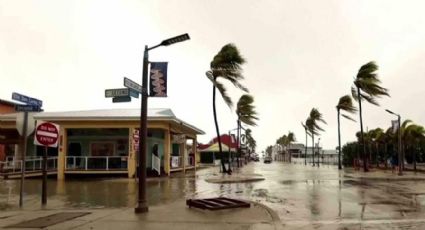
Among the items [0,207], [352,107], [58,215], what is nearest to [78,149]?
[0,207]

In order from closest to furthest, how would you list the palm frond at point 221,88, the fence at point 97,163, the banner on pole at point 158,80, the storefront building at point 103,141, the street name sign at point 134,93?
the street name sign at point 134,93
the banner on pole at point 158,80
the storefront building at point 103,141
the fence at point 97,163
the palm frond at point 221,88

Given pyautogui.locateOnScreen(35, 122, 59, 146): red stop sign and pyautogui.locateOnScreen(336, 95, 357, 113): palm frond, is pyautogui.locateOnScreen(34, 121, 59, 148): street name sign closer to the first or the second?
pyautogui.locateOnScreen(35, 122, 59, 146): red stop sign

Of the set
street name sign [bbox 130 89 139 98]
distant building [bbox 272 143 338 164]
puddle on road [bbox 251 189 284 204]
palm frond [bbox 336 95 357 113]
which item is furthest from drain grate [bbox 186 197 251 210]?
distant building [bbox 272 143 338 164]

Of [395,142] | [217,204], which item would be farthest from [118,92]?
[395,142]

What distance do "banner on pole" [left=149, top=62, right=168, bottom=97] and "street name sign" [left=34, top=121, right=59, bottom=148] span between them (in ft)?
14.4

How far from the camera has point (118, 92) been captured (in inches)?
549

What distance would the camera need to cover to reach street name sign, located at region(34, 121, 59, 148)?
1623 centimetres

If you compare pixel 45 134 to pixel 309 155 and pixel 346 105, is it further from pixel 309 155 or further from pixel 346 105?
pixel 309 155

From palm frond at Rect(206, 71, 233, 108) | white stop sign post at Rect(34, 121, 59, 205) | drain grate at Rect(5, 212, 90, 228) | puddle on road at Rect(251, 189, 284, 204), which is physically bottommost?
drain grate at Rect(5, 212, 90, 228)

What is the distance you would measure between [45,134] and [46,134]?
5 centimetres

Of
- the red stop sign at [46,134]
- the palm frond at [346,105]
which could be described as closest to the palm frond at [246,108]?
the palm frond at [346,105]

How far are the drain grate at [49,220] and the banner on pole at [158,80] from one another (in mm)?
4059

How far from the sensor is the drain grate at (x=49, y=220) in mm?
12109

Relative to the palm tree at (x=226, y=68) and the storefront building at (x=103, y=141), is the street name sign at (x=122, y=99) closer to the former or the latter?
the storefront building at (x=103, y=141)
